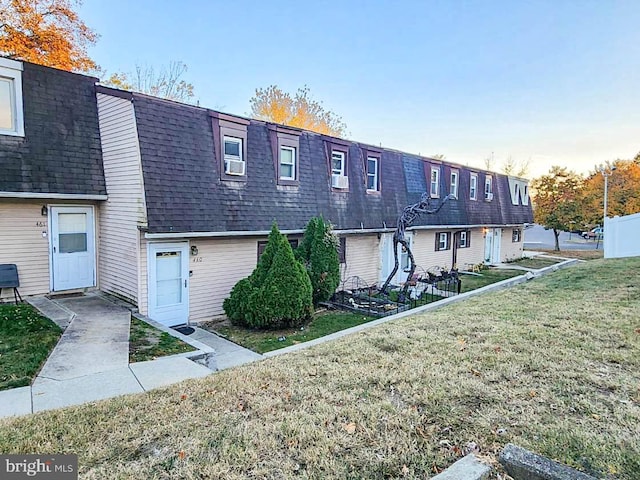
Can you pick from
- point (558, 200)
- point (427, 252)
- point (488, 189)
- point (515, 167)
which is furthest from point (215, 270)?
point (515, 167)

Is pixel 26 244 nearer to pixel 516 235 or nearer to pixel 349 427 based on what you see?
pixel 349 427

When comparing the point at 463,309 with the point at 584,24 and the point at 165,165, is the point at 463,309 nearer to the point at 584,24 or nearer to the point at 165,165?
the point at 165,165

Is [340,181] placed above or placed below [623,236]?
above

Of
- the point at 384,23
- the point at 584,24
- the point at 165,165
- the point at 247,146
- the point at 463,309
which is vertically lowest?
the point at 463,309

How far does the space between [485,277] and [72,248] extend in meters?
15.7

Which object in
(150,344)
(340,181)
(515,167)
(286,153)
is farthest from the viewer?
(515,167)

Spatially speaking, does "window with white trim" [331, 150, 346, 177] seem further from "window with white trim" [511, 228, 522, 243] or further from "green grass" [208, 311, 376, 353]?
"window with white trim" [511, 228, 522, 243]

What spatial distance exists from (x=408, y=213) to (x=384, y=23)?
852 cm

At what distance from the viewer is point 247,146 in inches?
416

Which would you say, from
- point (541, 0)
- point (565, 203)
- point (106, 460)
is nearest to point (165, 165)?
point (106, 460)

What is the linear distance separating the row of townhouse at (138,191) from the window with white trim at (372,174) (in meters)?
3.03

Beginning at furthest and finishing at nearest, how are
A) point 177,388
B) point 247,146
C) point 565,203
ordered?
point 565,203
point 247,146
point 177,388

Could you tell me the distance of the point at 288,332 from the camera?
8766 millimetres

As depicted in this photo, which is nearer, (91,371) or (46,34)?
(91,371)
